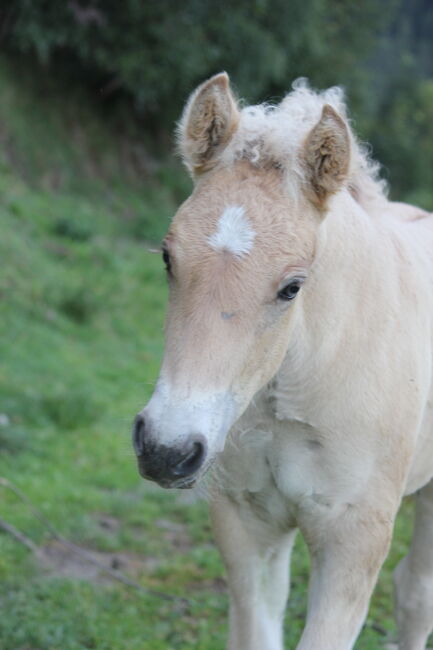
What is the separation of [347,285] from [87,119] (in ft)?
47.1

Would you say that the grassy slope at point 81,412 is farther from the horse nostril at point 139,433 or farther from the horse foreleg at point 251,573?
the horse nostril at point 139,433

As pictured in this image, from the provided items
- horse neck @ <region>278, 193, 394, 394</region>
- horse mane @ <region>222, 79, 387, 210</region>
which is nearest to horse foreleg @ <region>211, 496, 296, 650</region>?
horse neck @ <region>278, 193, 394, 394</region>

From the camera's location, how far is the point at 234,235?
2586mm

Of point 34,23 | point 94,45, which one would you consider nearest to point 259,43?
point 94,45

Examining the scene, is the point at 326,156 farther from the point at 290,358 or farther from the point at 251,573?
the point at 251,573

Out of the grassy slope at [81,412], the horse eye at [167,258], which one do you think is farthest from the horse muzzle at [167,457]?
the grassy slope at [81,412]

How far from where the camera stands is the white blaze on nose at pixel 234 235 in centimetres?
257

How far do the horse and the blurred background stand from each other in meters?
0.43

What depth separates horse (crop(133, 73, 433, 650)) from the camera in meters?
2.53

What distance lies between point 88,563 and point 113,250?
788cm

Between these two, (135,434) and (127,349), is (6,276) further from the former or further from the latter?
(135,434)

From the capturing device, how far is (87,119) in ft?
55.0

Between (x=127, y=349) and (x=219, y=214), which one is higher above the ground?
(x=127, y=349)

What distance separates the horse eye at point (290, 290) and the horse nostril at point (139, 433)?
0.54 metres
